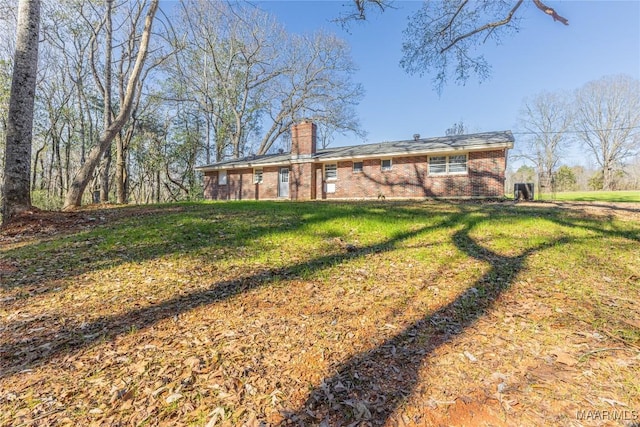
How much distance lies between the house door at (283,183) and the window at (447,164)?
27.2ft

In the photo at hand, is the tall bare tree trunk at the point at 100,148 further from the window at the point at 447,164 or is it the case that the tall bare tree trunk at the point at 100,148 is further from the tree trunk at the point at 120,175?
the window at the point at 447,164

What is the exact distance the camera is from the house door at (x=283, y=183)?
17922mm

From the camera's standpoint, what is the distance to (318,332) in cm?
258

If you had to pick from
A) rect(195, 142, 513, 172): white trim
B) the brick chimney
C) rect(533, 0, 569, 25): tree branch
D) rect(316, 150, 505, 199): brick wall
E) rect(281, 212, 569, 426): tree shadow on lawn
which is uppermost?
rect(533, 0, 569, 25): tree branch

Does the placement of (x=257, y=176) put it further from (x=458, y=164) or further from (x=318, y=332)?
(x=318, y=332)

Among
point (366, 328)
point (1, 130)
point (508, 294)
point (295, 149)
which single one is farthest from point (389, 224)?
point (1, 130)

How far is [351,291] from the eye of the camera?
340 cm

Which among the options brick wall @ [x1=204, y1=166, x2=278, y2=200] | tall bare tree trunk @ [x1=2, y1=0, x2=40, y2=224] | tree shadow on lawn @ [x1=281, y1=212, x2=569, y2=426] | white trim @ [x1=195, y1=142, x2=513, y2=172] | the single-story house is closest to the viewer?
tree shadow on lawn @ [x1=281, y1=212, x2=569, y2=426]

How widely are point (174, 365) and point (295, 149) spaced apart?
51.9ft

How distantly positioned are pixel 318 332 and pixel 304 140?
1527 centimetres

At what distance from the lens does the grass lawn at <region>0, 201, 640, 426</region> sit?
1.78m

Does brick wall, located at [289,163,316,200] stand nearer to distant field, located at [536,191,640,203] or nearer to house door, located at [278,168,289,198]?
house door, located at [278,168,289,198]

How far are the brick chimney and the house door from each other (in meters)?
1.31

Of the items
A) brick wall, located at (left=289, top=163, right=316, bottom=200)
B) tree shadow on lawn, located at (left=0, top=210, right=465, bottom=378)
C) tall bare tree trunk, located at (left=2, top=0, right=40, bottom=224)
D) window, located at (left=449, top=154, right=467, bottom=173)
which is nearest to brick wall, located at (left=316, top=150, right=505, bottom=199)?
window, located at (left=449, top=154, right=467, bottom=173)
